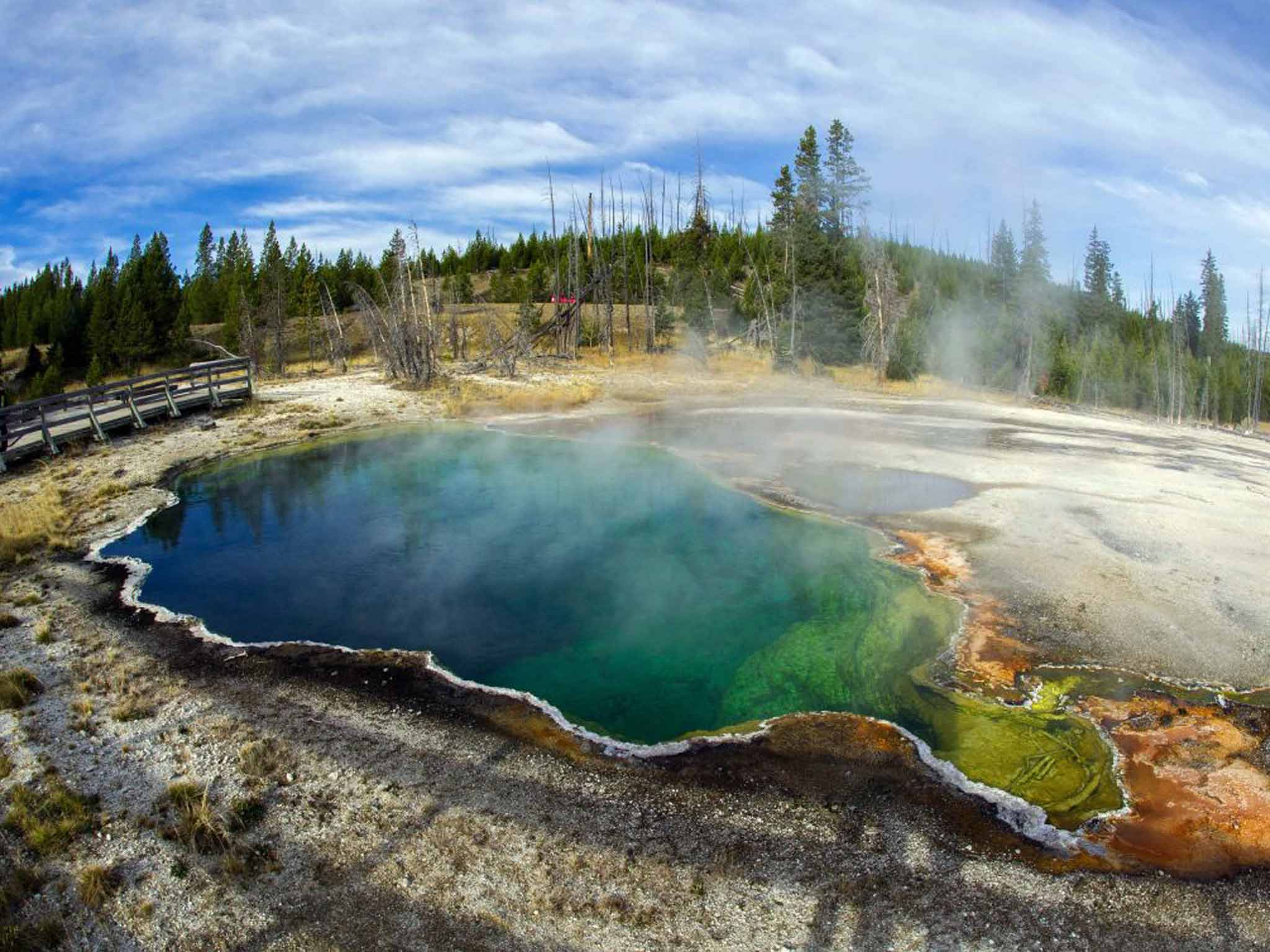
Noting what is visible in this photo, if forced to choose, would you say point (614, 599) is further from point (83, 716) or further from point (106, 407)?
point (106, 407)

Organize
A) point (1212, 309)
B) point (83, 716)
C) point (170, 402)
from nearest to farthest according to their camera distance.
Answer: point (83, 716)
point (170, 402)
point (1212, 309)

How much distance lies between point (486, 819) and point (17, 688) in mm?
5086

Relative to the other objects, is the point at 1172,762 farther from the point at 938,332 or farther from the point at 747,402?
the point at 938,332

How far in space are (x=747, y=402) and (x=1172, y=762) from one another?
21.6 m

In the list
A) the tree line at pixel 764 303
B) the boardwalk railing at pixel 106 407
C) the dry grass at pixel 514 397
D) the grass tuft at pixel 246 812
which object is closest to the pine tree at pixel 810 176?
the tree line at pixel 764 303

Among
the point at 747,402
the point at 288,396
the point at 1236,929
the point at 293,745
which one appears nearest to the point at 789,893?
the point at 1236,929

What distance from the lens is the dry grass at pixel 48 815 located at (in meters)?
5.37

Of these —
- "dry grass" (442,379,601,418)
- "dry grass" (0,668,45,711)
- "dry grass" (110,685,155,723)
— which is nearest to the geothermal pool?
"dry grass" (110,685,155,723)

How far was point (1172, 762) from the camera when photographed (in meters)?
6.46

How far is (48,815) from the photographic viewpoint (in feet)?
18.4

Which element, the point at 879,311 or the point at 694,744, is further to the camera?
the point at 879,311

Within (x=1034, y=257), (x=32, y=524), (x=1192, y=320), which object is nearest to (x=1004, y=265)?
(x=1034, y=257)

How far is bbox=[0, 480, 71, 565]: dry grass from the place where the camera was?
1144cm

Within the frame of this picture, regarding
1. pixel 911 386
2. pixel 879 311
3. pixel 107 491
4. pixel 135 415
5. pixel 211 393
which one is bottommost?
pixel 107 491
